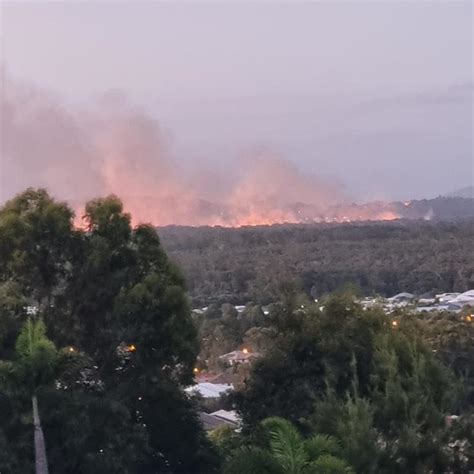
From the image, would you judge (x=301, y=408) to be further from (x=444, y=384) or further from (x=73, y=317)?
(x=73, y=317)

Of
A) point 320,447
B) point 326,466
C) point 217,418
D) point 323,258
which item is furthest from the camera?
point 323,258

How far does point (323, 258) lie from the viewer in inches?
3017

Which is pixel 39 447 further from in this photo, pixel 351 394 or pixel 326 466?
pixel 351 394


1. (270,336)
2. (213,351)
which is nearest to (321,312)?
(270,336)

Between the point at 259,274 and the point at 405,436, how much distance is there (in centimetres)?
5106

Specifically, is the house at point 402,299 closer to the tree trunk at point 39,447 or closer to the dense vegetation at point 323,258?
the dense vegetation at point 323,258

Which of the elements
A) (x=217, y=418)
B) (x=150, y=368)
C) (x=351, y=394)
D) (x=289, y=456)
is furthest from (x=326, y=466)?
(x=217, y=418)

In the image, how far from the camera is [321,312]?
18.2 m

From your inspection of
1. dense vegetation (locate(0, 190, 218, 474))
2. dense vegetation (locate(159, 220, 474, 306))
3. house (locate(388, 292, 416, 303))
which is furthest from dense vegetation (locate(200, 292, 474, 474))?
dense vegetation (locate(159, 220, 474, 306))

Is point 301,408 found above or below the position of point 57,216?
below

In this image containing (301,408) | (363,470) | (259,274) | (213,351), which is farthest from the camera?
(259,274)

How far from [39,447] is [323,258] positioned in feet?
205

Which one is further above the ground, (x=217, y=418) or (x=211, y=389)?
(x=211, y=389)

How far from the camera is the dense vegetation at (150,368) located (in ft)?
49.2
